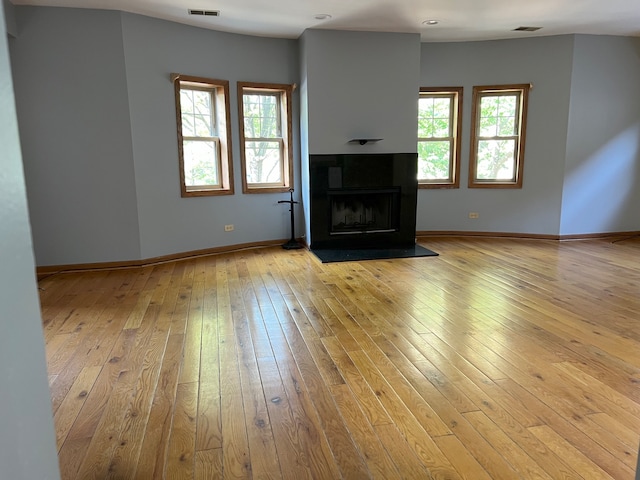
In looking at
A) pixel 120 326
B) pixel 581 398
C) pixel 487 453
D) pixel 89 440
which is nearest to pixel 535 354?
pixel 581 398

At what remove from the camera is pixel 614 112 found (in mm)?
6164

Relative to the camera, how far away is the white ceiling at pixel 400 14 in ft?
14.7

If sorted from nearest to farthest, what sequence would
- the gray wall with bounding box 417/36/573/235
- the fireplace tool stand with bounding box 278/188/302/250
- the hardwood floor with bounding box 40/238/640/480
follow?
1. the hardwood floor with bounding box 40/238/640/480
2. the fireplace tool stand with bounding box 278/188/302/250
3. the gray wall with bounding box 417/36/573/235

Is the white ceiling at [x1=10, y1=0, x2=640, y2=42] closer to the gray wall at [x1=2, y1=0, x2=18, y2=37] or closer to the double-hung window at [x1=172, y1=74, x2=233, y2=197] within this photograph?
the gray wall at [x1=2, y1=0, x2=18, y2=37]

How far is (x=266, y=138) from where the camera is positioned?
19.6 feet

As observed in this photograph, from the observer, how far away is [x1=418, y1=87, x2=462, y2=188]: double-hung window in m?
6.44

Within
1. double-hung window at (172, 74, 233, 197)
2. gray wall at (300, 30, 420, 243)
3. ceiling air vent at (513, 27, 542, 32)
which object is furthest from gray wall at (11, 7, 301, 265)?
ceiling air vent at (513, 27, 542, 32)

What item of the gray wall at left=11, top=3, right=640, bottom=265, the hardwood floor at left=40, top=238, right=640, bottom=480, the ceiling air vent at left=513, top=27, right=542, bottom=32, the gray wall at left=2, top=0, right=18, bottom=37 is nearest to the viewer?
the hardwood floor at left=40, top=238, right=640, bottom=480

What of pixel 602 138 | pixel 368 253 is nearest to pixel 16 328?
pixel 368 253

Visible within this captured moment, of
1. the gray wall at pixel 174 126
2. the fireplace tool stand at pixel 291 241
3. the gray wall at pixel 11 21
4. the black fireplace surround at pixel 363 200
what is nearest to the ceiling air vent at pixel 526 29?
the black fireplace surround at pixel 363 200

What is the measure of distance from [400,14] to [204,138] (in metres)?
2.76

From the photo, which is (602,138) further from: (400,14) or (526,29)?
(400,14)

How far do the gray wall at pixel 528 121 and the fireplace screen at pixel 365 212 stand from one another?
34.9 inches

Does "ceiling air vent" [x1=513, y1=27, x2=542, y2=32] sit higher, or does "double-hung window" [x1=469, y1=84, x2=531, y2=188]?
"ceiling air vent" [x1=513, y1=27, x2=542, y2=32]
